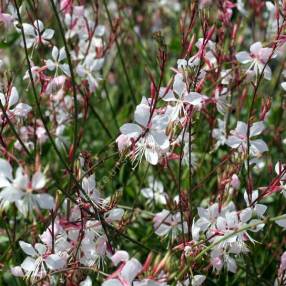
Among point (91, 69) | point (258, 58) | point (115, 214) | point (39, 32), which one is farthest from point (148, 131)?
point (91, 69)

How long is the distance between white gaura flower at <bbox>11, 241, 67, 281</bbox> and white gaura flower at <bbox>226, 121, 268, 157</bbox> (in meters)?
0.63

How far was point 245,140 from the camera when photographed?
2.00 meters

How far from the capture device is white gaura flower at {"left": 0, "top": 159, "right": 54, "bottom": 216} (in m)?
1.32

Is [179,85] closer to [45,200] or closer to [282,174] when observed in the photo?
[282,174]

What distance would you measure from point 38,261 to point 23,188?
16.5 inches

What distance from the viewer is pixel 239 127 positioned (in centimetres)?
199

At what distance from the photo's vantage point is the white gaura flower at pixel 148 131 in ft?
5.48

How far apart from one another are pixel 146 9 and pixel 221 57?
8.11 ft

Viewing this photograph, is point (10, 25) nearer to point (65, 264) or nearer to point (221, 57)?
point (221, 57)

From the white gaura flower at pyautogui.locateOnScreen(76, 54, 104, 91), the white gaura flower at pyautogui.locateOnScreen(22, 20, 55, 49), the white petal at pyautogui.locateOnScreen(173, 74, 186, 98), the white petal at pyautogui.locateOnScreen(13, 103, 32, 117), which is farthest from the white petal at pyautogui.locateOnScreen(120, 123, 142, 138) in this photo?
the white gaura flower at pyautogui.locateOnScreen(76, 54, 104, 91)

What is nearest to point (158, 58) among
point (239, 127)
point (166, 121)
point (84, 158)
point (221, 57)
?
point (166, 121)

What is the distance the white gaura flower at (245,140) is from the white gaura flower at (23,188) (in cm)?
80

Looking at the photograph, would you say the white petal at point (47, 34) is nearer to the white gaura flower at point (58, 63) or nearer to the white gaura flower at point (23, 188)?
the white gaura flower at point (58, 63)

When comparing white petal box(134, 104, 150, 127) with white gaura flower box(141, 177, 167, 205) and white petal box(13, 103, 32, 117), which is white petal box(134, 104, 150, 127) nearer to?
white petal box(13, 103, 32, 117)
